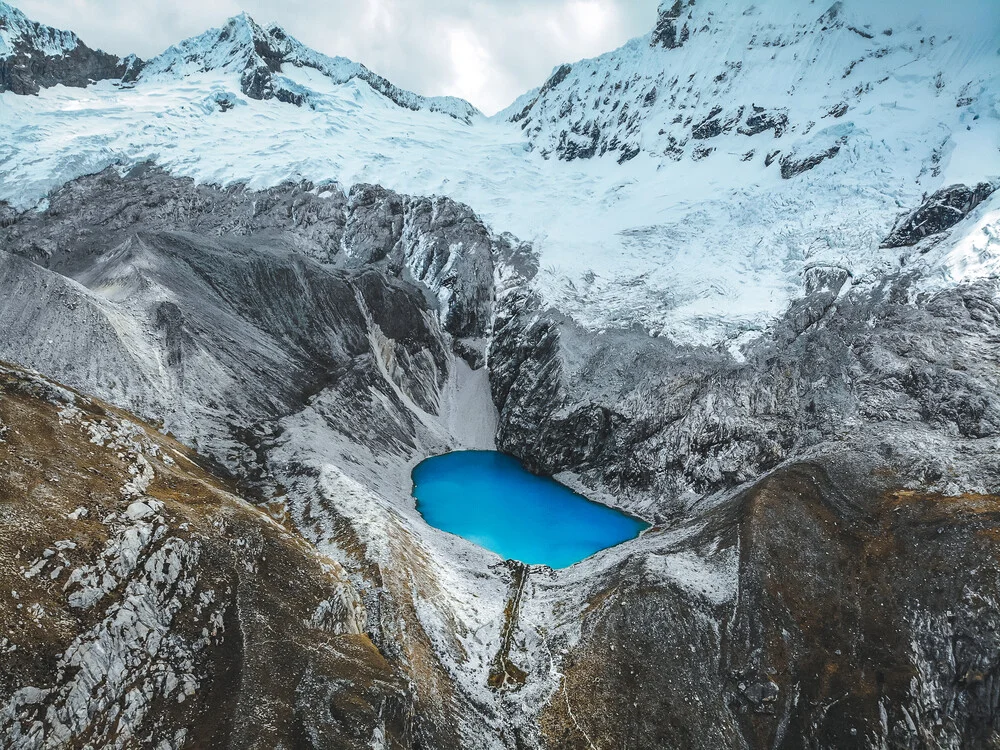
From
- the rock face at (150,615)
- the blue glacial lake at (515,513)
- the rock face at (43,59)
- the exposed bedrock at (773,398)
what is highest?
the rock face at (43,59)

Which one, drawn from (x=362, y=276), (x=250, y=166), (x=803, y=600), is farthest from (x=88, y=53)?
(x=803, y=600)

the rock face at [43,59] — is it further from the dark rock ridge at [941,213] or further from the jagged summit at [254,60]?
the dark rock ridge at [941,213]

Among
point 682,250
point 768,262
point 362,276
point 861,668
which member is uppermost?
point 682,250

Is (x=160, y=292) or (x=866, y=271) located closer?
(x=160, y=292)

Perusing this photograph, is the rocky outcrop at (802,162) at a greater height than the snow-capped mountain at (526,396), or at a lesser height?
greater

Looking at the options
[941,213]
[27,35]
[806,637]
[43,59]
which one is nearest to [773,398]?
[806,637]

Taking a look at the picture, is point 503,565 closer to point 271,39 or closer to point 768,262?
point 768,262

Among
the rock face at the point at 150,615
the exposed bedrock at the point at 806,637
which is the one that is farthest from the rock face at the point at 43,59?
the exposed bedrock at the point at 806,637
